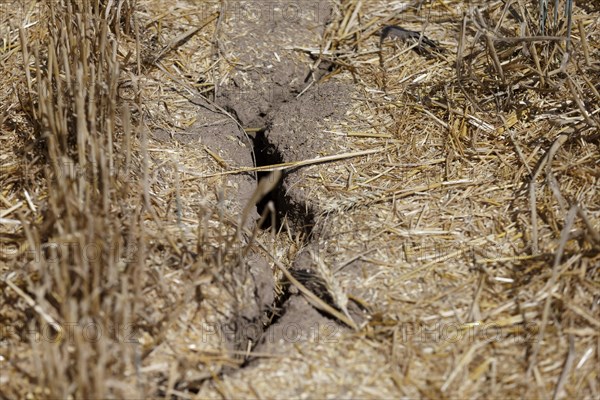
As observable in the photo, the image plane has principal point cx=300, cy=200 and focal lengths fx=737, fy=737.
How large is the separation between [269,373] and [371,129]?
1.30 metres

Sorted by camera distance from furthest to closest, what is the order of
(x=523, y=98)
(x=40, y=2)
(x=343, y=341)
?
(x=40, y=2), (x=523, y=98), (x=343, y=341)

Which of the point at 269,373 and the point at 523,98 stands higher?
the point at 523,98

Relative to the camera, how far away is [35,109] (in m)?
3.04

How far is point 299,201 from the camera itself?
10.0 feet

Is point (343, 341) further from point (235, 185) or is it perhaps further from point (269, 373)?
point (235, 185)

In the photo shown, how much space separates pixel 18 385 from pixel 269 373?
2.57ft

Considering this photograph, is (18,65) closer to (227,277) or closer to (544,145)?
(227,277)

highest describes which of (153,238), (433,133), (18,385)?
(433,133)

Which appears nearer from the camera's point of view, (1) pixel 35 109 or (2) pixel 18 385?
(2) pixel 18 385

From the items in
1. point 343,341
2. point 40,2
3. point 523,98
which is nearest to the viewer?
point 343,341

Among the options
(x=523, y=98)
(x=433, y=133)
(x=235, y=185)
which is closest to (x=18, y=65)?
(x=235, y=185)

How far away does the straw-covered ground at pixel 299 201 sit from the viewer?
2361 millimetres

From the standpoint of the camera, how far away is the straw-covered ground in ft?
7.75

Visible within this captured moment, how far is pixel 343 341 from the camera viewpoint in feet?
8.25
